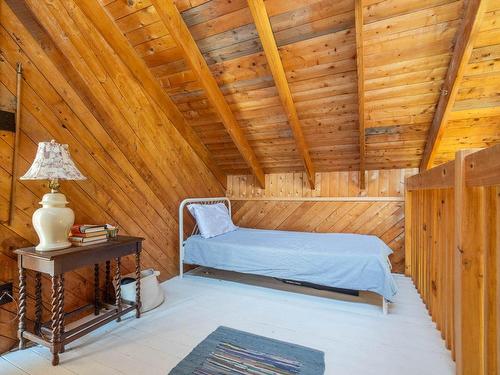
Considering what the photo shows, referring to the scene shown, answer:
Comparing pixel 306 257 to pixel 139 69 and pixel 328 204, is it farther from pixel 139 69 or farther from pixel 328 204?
pixel 139 69

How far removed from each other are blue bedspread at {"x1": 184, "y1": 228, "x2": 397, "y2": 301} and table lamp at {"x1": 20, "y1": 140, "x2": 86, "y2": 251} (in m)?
1.43

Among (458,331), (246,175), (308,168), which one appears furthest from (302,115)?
(458,331)

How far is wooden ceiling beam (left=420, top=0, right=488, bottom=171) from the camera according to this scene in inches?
65.1

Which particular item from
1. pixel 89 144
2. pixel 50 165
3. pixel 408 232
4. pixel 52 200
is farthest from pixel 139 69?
pixel 408 232

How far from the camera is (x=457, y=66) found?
1.92 meters

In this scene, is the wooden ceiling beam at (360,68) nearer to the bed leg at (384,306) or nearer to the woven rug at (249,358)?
the bed leg at (384,306)

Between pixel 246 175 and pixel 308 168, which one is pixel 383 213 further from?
pixel 246 175

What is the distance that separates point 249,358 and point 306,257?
1.03 m

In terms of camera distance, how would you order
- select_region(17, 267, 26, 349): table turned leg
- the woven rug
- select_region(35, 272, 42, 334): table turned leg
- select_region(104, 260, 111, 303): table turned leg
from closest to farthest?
the woven rug → select_region(17, 267, 26, 349): table turned leg → select_region(35, 272, 42, 334): table turned leg → select_region(104, 260, 111, 303): table turned leg

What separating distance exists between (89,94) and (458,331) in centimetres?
300

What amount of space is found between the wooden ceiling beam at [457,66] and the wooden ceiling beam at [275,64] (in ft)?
4.17

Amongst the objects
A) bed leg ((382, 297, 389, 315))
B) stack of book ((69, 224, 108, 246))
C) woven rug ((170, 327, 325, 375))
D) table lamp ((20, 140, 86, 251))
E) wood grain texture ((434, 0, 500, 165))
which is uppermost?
wood grain texture ((434, 0, 500, 165))

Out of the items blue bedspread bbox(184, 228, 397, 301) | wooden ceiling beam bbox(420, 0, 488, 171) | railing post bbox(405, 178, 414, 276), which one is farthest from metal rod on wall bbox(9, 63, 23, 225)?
railing post bbox(405, 178, 414, 276)

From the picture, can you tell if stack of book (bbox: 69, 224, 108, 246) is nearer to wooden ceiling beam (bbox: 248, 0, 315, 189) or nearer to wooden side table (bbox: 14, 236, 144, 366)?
wooden side table (bbox: 14, 236, 144, 366)
